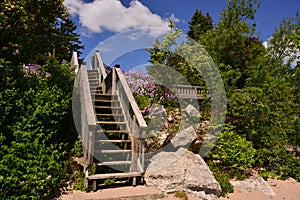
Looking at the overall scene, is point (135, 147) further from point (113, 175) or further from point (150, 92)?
point (150, 92)

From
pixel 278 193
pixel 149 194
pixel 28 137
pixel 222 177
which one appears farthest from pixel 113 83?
pixel 278 193

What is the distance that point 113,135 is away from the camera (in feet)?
18.2

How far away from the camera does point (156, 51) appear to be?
9.98m

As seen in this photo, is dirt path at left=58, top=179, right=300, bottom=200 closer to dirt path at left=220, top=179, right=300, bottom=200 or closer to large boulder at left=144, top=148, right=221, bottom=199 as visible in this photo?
dirt path at left=220, top=179, right=300, bottom=200

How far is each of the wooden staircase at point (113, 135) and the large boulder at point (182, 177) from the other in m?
0.41

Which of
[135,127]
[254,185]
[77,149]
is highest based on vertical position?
[135,127]

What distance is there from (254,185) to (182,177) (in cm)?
206

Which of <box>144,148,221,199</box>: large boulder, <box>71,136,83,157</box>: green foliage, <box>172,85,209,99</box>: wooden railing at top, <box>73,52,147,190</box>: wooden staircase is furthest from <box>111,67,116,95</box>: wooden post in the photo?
<box>172,85,209,99</box>: wooden railing at top

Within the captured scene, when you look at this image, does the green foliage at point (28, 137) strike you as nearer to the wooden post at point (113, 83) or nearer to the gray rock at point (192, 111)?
the wooden post at point (113, 83)

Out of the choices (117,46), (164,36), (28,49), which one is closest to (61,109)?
(28,49)

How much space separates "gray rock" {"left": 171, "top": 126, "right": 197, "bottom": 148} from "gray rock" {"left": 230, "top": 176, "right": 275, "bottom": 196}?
1.56m

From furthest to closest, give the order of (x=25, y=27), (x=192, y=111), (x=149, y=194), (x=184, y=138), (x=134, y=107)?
(x=192, y=111) → (x=184, y=138) → (x=25, y=27) → (x=134, y=107) → (x=149, y=194)

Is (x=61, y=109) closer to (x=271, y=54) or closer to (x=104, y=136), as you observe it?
(x=104, y=136)

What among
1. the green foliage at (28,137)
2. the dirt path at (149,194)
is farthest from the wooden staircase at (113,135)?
the green foliage at (28,137)
